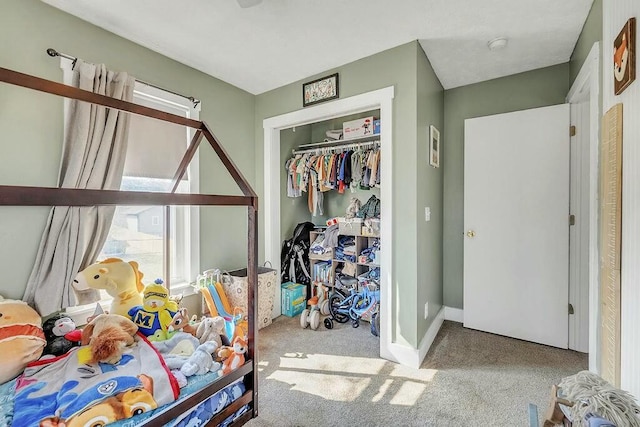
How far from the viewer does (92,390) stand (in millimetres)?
1002

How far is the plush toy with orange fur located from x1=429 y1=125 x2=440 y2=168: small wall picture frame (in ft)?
7.84

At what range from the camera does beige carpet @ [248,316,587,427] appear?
1613 millimetres

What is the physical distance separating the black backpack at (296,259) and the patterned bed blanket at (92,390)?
217 centimetres

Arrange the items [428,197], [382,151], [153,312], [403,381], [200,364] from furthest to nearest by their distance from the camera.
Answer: [428,197]
[382,151]
[403,381]
[153,312]
[200,364]

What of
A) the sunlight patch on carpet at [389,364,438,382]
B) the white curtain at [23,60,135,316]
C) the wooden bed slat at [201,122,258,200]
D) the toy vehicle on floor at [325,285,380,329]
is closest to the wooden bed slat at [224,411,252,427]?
the wooden bed slat at [201,122,258,200]

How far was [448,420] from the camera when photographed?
1576 millimetres

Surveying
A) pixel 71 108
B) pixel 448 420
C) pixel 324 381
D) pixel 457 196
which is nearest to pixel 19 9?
pixel 71 108

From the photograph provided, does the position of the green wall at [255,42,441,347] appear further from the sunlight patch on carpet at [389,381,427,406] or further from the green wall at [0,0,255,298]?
the green wall at [0,0,255,298]

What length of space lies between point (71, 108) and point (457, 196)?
3247 millimetres

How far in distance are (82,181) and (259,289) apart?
1.58 m

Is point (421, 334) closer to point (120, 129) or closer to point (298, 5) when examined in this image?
point (298, 5)

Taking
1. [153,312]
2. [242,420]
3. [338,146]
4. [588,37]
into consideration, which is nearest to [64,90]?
[153,312]

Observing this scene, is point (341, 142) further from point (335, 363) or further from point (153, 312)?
point (153, 312)

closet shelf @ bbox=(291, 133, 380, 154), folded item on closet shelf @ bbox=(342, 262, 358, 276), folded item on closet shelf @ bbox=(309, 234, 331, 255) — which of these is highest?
closet shelf @ bbox=(291, 133, 380, 154)
